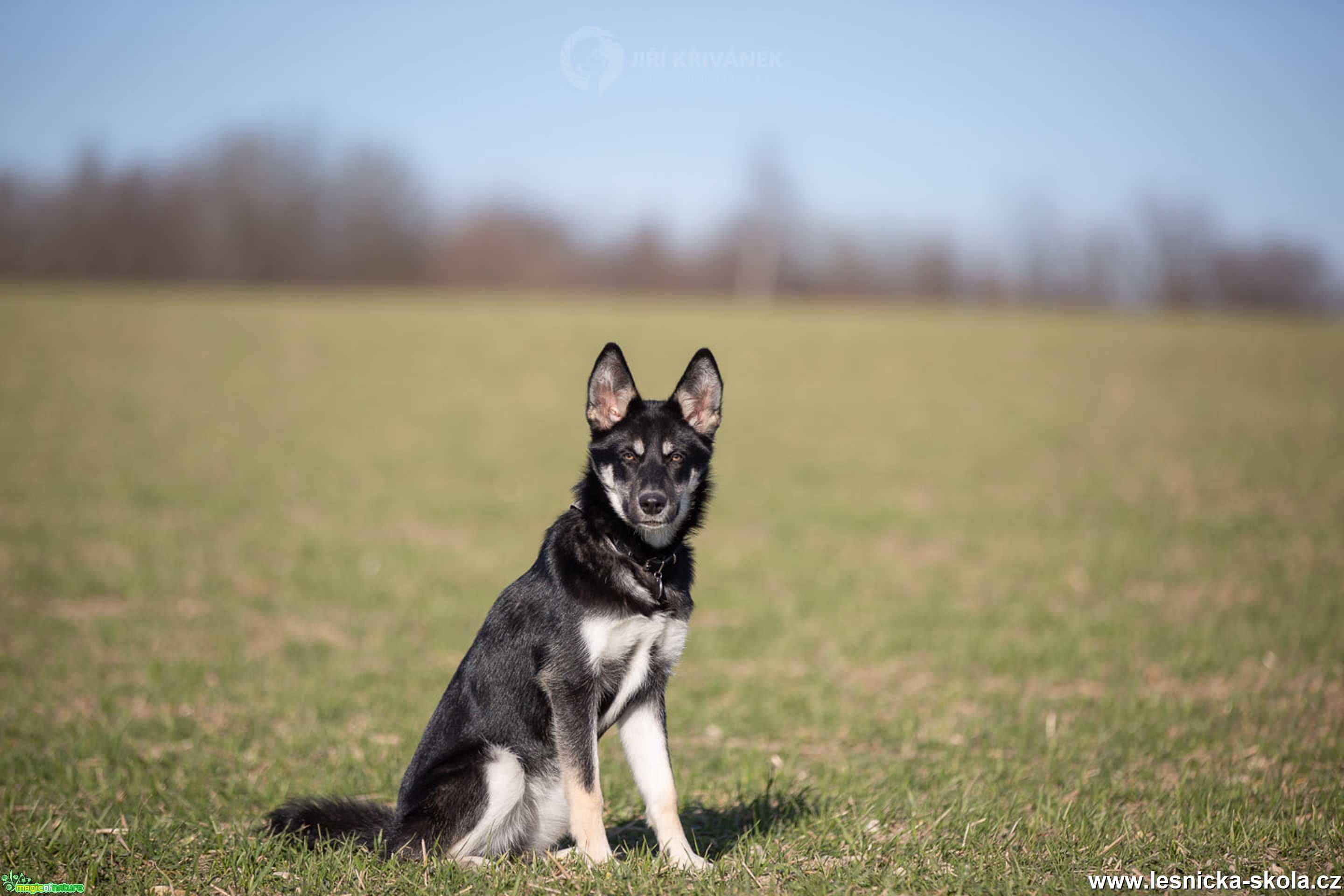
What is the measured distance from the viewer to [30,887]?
4.75 m

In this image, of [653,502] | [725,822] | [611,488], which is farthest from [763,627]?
[653,502]

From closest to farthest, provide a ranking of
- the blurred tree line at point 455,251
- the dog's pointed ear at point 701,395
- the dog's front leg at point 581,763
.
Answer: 1. the dog's front leg at point 581,763
2. the dog's pointed ear at point 701,395
3. the blurred tree line at point 455,251

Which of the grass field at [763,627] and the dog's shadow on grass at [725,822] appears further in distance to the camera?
the dog's shadow on grass at [725,822]

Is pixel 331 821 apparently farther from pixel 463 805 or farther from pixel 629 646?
pixel 629 646

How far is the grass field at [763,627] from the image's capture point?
5.14m

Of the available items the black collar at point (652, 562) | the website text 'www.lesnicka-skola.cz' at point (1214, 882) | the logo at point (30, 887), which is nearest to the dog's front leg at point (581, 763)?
the black collar at point (652, 562)

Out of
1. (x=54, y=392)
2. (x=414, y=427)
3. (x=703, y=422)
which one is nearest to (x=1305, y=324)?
(x=414, y=427)

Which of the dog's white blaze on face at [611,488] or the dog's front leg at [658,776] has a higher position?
the dog's white blaze on face at [611,488]

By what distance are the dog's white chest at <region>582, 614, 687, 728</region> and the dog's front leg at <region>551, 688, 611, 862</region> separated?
0.15 metres

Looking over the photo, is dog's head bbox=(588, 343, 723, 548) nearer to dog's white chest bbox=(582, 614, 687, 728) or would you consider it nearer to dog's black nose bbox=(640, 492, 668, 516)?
dog's black nose bbox=(640, 492, 668, 516)

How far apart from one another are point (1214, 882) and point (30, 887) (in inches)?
208

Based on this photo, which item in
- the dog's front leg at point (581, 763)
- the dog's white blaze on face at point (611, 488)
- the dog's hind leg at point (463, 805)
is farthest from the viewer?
the dog's white blaze on face at point (611, 488)

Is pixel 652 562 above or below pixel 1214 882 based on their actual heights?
above

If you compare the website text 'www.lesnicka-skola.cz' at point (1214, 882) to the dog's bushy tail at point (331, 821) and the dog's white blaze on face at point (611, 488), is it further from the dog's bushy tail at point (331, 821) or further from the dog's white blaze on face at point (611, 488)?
the dog's bushy tail at point (331, 821)
